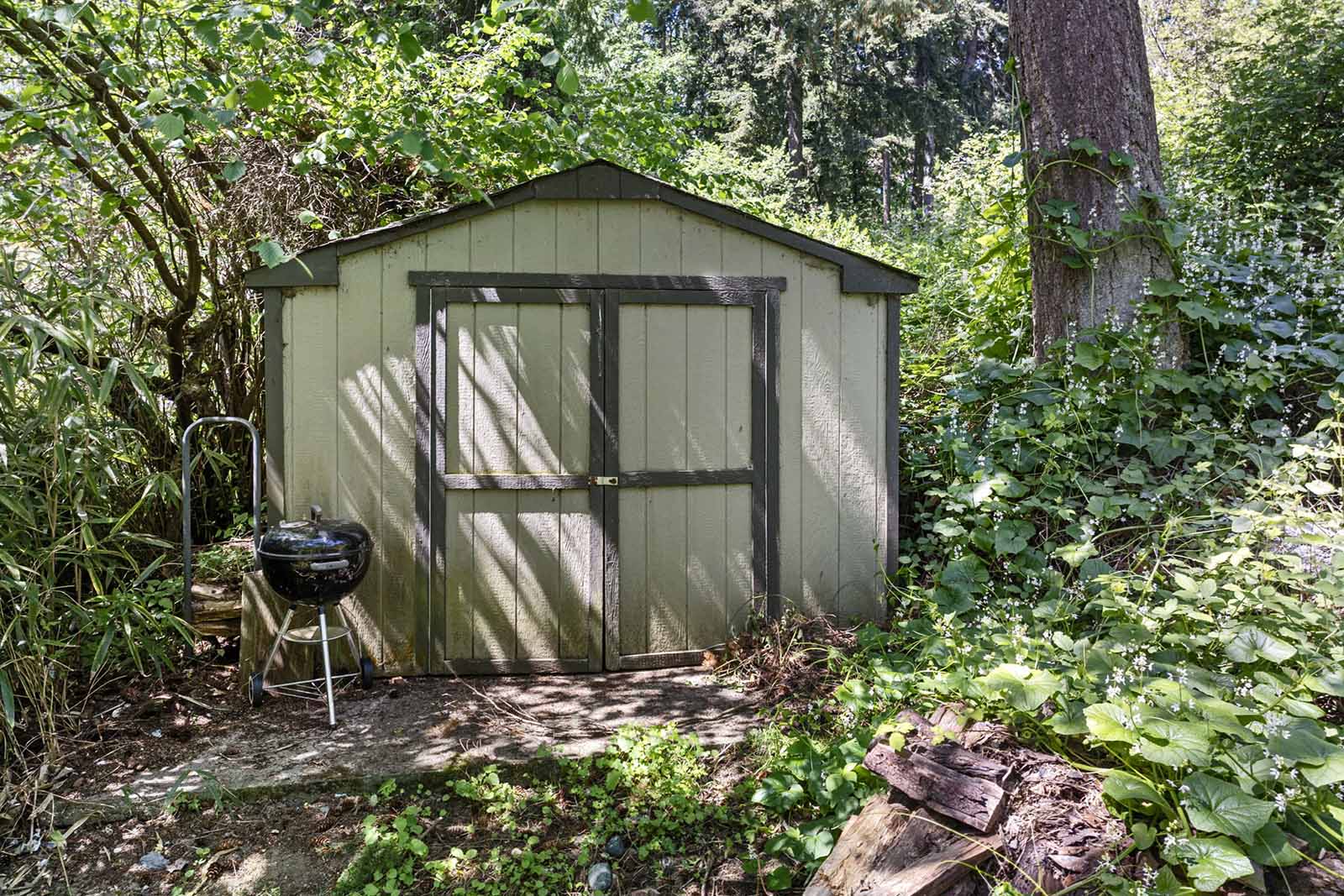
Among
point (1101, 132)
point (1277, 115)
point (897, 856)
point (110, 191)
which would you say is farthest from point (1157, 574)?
point (110, 191)

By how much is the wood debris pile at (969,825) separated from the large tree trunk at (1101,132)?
9.08ft

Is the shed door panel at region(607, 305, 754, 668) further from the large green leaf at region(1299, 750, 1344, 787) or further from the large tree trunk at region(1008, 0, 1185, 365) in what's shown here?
the large green leaf at region(1299, 750, 1344, 787)

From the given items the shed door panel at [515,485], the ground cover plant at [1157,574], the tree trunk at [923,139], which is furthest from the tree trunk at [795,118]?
the shed door panel at [515,485]

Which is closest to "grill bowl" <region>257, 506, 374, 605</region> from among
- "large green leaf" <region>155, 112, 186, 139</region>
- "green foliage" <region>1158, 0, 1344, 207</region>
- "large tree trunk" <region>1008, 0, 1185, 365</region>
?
"large green leaf" <region>155, 112, 186, 139</region>

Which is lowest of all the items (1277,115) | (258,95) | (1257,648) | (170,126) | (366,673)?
(366,673)

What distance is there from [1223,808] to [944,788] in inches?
22.6

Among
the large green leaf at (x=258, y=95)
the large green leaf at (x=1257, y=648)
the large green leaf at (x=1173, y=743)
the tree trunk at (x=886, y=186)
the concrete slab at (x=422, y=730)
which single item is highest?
the tree trunk at (x=886, y=186)

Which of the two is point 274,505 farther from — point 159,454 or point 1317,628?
point 1317,628

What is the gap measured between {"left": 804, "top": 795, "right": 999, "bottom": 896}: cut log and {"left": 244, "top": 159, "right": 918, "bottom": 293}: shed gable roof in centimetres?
266

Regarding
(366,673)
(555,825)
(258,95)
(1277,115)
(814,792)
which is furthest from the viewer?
(1277,115)

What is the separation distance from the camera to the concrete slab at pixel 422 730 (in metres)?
2.80

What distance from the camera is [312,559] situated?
3258 mm

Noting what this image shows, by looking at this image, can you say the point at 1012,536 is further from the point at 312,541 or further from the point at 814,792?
the point at 312,541

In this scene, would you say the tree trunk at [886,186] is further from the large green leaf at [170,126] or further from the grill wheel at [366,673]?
the large green leaf at [170,126]
